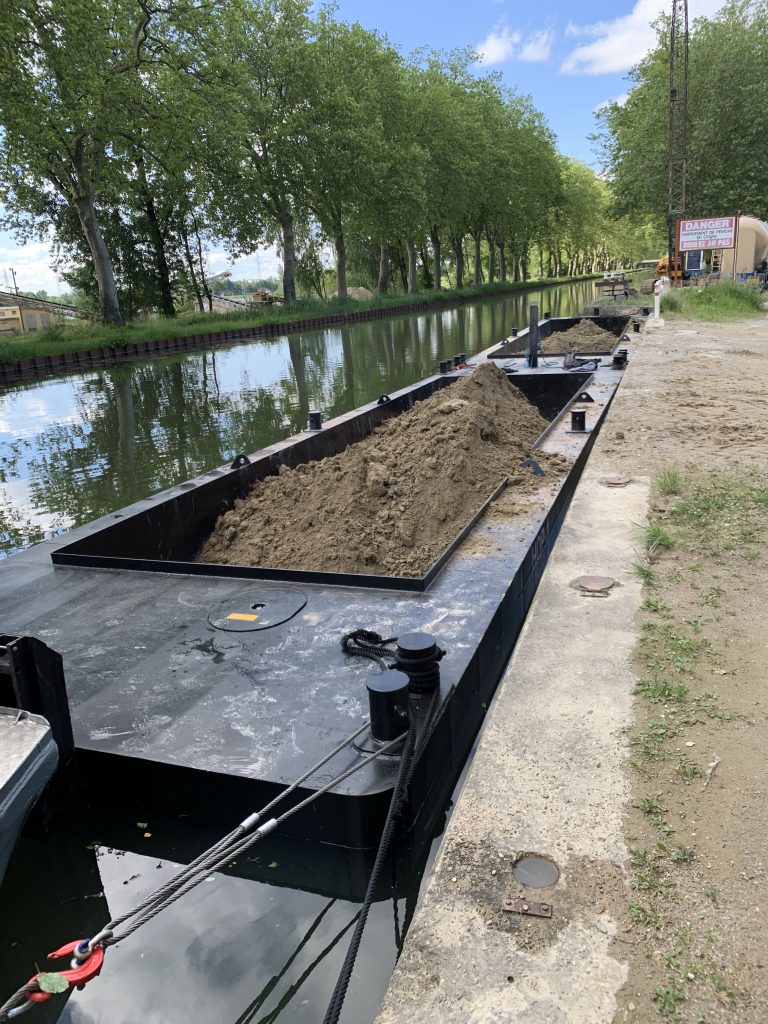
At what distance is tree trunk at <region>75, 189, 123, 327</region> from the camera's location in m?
22.9

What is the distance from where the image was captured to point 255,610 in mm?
3695

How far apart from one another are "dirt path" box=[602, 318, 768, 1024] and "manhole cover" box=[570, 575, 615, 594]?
20 cm

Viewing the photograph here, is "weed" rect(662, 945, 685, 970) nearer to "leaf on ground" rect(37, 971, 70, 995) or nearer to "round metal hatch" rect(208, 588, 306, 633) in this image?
"leaf on ground" rect(37, 971, 70, 995)

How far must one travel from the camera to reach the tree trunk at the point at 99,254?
22906mm

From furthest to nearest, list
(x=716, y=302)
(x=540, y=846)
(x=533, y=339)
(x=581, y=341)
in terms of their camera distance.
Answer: (x=716, y=302) < (x=581, y=341) < (x=533, y=339) < (x=540, y=846)

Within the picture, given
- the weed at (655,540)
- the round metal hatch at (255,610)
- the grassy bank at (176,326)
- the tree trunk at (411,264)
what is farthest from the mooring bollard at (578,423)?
the tree trunk at (411,264)

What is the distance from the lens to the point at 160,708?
2.90m

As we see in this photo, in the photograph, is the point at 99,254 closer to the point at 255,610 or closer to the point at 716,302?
the point at 716,302

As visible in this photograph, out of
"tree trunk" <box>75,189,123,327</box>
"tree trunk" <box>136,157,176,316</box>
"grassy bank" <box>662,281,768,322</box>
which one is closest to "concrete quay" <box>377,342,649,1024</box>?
"grassy bank" <box>662,281,768,322</box>

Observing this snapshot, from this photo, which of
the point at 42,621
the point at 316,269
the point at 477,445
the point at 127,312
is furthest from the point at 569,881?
the point at 316,269

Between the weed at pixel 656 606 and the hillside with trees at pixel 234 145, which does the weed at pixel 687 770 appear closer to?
Result: the weed at pixel 656 606

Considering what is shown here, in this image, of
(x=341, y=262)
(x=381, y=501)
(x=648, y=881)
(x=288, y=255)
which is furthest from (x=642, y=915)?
(x=341, y=262)

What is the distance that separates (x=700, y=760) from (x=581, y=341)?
44.2 ft

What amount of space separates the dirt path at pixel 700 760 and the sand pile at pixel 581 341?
910 cm
